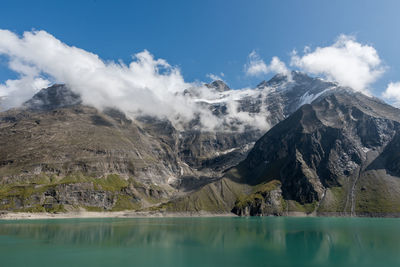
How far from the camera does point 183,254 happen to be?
71312 mm

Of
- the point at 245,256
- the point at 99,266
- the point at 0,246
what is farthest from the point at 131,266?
the point at 0,246

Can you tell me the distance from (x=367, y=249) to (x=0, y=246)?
96959 mm

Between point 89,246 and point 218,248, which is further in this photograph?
point 89,246

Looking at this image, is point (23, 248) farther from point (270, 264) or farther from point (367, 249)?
point (367, 249)

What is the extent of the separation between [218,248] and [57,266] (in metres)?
38.0

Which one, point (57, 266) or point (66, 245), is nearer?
point (57, 266)

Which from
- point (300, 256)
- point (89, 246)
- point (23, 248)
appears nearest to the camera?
point (300, 256)

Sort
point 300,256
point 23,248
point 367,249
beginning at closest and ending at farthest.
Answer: point 300,256, point 367,249, point 23,248

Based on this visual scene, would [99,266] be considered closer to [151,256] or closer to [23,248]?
[151,256]

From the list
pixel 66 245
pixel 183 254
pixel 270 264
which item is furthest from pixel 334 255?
pixel 66 245

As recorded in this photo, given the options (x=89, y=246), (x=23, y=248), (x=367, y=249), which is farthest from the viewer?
(x=89, y=246)

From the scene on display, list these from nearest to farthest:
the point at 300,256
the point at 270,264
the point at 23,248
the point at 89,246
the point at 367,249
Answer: the point at 270,264 < the point at 300,256 < the point at 367,249 < the point at 23,248 < the point at 89,246

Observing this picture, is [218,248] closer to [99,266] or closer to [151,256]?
[151,256]

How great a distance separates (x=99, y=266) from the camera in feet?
196
